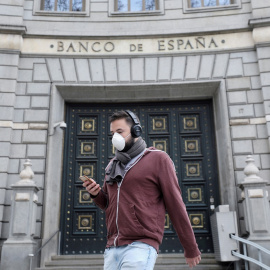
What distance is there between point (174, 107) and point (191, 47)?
1953 millimetres

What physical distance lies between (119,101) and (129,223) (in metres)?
9.05

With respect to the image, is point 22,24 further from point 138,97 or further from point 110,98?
point 138,97

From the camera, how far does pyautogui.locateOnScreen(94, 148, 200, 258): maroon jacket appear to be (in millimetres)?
2902

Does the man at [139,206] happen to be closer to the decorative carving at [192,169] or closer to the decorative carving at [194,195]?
the decorative carving at [194,195]

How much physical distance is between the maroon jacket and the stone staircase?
6.03m

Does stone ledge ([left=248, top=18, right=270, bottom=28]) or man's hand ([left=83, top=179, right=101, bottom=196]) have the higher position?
stone ledge ([left=248, top=18, right=270, bottom=28])

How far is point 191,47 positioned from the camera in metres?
11.4

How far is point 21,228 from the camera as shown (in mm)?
Answer: 8891

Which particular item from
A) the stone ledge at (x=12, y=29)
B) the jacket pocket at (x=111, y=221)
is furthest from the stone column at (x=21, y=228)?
the jacket pocket at (x=111, y=221)

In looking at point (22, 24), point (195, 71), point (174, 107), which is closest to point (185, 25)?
point (195, 71)

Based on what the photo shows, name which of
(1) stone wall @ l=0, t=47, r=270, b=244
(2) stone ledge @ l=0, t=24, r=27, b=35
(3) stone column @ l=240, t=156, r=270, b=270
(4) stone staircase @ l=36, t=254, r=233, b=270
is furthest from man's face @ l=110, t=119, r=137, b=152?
(2) stone ledge @ l=0, t=24, r=27, b=35

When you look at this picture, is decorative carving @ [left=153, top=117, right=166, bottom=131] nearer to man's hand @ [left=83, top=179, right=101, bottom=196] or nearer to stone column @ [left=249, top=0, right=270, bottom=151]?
stone column @ [left=249, top=0, right=270, bottom=151]

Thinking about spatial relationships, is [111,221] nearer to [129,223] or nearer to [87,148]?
[129,223]

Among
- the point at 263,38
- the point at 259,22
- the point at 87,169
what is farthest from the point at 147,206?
the point at 259,22
